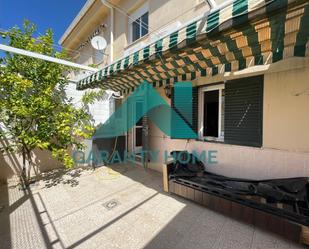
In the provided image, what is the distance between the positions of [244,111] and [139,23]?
8.84 m

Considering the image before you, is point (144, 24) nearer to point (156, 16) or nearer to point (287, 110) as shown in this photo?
point (156, 16)

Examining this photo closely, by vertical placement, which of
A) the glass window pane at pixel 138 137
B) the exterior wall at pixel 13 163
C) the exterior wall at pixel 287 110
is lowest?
the exterior wall at pixel 13 163

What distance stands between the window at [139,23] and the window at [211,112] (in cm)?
607

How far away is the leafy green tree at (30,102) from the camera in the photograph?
6.54m

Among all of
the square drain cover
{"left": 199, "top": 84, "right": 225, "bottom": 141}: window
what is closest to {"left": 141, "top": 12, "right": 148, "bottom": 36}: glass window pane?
{"left": 199, "top": 84, "right": 225, "bottom": 141}: window

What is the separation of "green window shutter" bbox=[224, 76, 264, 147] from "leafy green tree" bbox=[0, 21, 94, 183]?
6.66 meters

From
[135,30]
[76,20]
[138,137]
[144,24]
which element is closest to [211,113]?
[138,137]

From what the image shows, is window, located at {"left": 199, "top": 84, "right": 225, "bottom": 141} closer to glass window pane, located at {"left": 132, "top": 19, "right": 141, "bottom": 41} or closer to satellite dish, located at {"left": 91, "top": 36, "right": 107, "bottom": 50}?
glass window pane, located at {"left": 132, "top": 19, "right": 141, "bottom": 41}

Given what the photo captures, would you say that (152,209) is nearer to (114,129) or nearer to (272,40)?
(272,40)

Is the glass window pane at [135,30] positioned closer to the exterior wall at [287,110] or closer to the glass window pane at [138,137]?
the glass window pane at [138,137]

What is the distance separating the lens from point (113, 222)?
4.89 meters

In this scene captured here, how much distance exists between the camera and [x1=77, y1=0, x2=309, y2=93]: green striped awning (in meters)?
3.14

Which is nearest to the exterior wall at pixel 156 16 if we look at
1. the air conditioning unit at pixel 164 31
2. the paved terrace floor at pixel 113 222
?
the air conditioning unit at pixel 164 31

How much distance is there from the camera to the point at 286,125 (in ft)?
17.8
